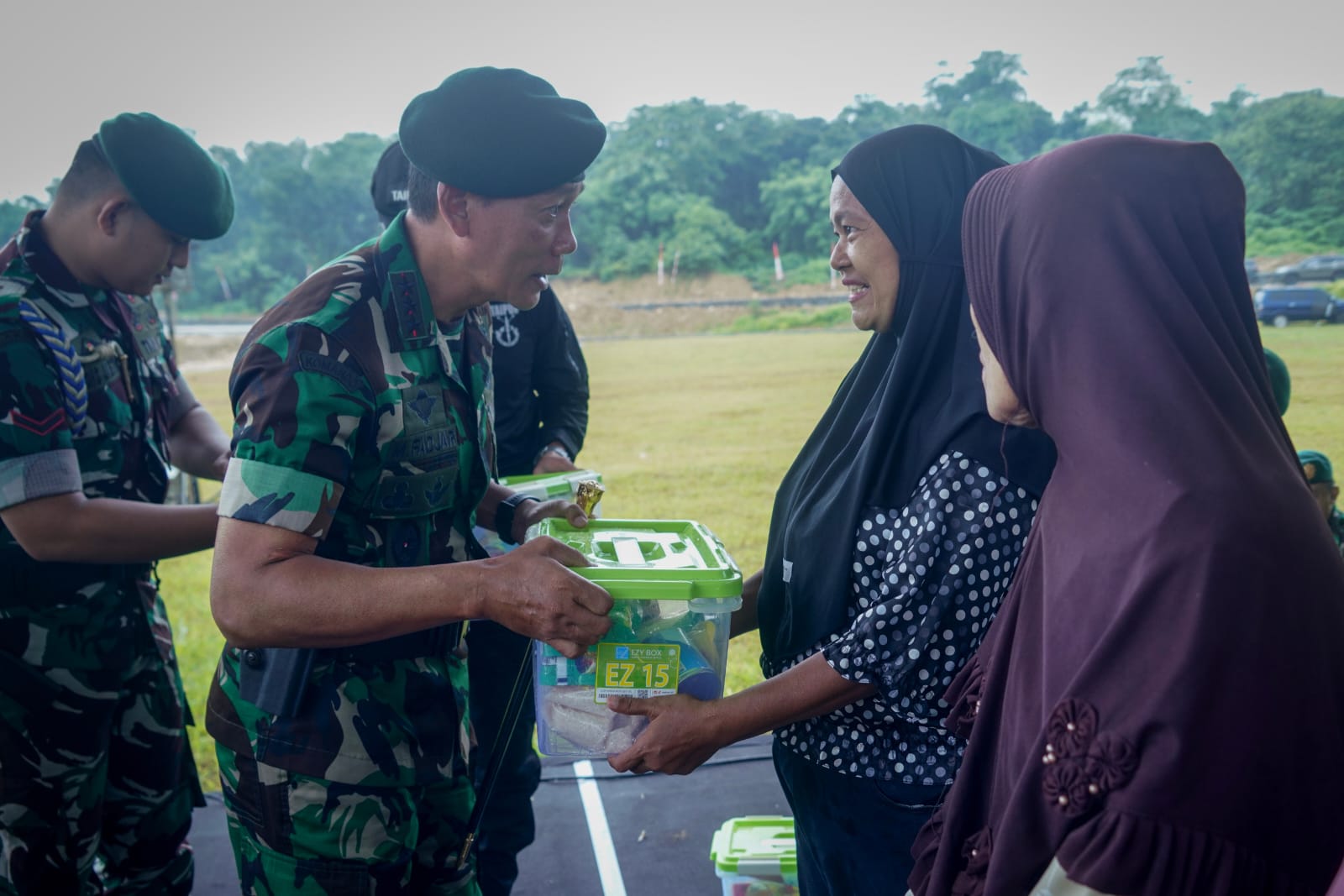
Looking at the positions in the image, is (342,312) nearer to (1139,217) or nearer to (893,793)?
(1139,217)

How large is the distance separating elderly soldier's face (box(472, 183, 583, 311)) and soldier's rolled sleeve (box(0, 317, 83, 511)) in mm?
1069

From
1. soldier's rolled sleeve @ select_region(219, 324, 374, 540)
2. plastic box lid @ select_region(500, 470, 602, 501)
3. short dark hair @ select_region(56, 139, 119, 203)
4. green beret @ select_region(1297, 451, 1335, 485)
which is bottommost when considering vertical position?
green beret @ select_region(1297, 451, 1335, 485)

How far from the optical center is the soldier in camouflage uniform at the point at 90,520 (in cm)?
207

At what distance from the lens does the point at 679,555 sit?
177cm

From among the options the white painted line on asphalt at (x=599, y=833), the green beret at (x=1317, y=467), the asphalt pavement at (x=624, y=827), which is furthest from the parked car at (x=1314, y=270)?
the white painted line on asphalt at (x=599, y=833)

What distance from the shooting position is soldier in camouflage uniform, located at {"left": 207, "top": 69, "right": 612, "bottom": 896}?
1436 mm

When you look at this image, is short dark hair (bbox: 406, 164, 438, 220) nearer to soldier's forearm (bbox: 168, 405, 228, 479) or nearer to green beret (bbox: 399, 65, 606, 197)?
green beret (bbox: 399, 65, 606, 197)

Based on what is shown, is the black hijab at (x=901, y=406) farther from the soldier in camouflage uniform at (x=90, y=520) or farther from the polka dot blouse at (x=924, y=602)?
the soldier in camouflage uniform at (x=90, y=520)

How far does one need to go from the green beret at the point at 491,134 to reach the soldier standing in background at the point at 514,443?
116 cm

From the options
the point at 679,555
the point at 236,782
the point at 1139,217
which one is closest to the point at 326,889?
the point at 236,782

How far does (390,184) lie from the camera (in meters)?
3.12

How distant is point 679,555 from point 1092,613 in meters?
0.83

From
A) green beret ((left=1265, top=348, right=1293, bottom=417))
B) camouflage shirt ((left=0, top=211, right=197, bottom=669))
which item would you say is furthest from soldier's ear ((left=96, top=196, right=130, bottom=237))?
green beret ((left=1265, top=348, right=1293, bottom=417))

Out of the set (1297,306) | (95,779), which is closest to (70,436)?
(95,779)
